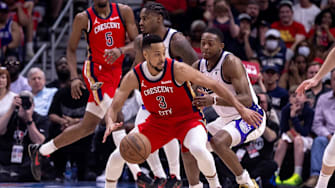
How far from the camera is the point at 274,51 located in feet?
32.6

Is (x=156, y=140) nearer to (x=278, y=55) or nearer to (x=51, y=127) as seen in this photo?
(x=51, y=127)

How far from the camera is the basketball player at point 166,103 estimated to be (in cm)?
553

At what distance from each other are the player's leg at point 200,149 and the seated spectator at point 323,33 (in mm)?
4908

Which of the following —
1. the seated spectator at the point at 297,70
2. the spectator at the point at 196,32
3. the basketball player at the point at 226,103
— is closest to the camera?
the basketball player at the point at 226,103

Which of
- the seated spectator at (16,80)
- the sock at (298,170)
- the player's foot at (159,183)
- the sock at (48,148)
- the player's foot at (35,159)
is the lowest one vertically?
the sock at (298,170)

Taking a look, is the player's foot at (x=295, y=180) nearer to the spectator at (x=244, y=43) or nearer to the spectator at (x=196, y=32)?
the spectator at (x=244, y=43)

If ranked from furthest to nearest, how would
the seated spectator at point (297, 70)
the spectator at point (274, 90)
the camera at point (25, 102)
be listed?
1. the seated spectator at point (297, 70)
2. the spectator at point (274, 90)
3. the camera at point (25, 102)

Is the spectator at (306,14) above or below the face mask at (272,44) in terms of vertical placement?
above

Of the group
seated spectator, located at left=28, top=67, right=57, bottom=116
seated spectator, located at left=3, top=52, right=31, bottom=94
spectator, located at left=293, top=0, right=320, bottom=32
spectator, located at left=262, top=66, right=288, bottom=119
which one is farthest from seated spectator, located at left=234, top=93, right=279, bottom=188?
seated spectator, located at left=3, top=52, right=31, bottom=94

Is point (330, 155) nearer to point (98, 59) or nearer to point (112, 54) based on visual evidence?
point (112, 54)

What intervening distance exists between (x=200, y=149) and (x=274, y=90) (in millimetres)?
4019

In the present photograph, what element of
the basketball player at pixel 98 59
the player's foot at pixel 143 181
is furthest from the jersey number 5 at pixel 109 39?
the player's foot at pixel 143 181

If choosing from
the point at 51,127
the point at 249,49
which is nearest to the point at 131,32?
the point at 51,127

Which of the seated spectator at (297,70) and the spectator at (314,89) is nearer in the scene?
the spectator at (314,89)
